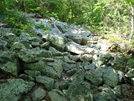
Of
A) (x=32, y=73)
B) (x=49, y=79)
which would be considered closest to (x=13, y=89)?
(x=32, y=73)

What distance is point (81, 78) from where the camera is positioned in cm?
639

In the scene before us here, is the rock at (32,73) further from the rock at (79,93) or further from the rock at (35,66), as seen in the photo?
the rock at (79,93)

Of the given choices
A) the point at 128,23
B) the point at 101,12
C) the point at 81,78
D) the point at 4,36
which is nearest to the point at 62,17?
the point at 101,12

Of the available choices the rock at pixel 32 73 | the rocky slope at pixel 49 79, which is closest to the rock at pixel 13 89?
the rocky slope at pixel 49 79

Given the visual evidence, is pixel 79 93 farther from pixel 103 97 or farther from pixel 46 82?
pixel 46 82

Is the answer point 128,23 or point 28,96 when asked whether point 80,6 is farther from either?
point 28,96

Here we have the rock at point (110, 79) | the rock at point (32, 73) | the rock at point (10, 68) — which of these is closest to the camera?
the rock at point (10, 68)

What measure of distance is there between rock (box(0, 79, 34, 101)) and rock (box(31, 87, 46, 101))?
1.08 ft

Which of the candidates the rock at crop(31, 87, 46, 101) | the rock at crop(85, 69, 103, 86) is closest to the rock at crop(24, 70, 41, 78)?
the rock at crop(31, 87, 46, 101)

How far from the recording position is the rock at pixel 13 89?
3.69m

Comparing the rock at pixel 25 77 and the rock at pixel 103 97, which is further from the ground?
the rock at pixel 25 77

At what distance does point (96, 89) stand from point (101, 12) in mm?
14288

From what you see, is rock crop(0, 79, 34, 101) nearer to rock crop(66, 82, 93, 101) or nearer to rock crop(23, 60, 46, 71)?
rock crop(23, 60, 46, 71)

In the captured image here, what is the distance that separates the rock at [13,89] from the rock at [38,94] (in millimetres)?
330
